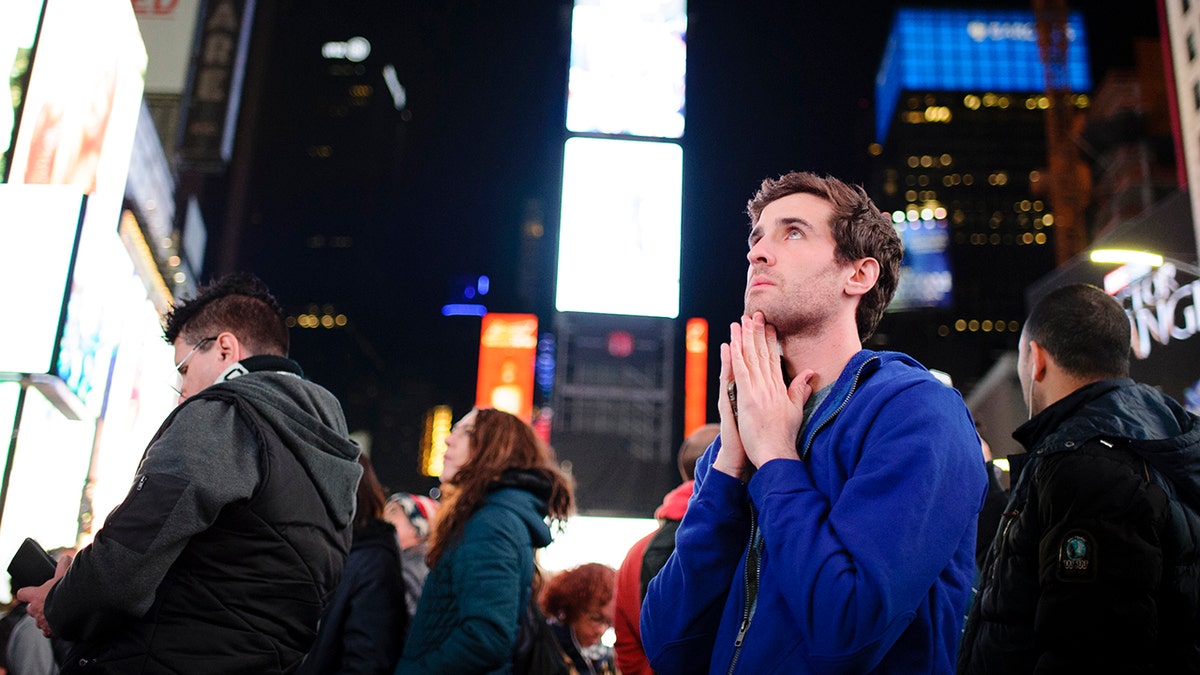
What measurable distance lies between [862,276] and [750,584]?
0.80 m

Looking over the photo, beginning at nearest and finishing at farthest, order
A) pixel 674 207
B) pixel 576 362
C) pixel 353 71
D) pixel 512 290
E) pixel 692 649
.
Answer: pixel 692 649 → pixel 674 207 → pixel 576 362 → pixel 353 71 → pixel 512 290

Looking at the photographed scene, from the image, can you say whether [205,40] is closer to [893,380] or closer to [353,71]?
[893,380]

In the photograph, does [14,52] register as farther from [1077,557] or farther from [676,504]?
[1077,557]

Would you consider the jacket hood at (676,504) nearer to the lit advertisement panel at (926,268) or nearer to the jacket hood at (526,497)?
the jacket hood at (526,497)

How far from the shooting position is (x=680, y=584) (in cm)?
207

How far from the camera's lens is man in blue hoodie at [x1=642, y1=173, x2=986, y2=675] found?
1.73 meters

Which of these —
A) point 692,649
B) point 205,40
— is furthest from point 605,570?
point 205,40

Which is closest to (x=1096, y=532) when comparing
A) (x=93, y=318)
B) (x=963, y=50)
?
(x=93, y=318)

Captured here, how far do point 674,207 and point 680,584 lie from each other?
2993 cm

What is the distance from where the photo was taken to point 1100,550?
8.70ft

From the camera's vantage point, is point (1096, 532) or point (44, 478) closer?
point (1096, 532)

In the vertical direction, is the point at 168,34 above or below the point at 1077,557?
above

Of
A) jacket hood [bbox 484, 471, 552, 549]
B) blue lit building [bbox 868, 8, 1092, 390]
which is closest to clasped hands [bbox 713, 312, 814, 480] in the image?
jacket hood [bbox 484, 471, 552, 549]

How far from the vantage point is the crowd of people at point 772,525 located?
182 centimetres
